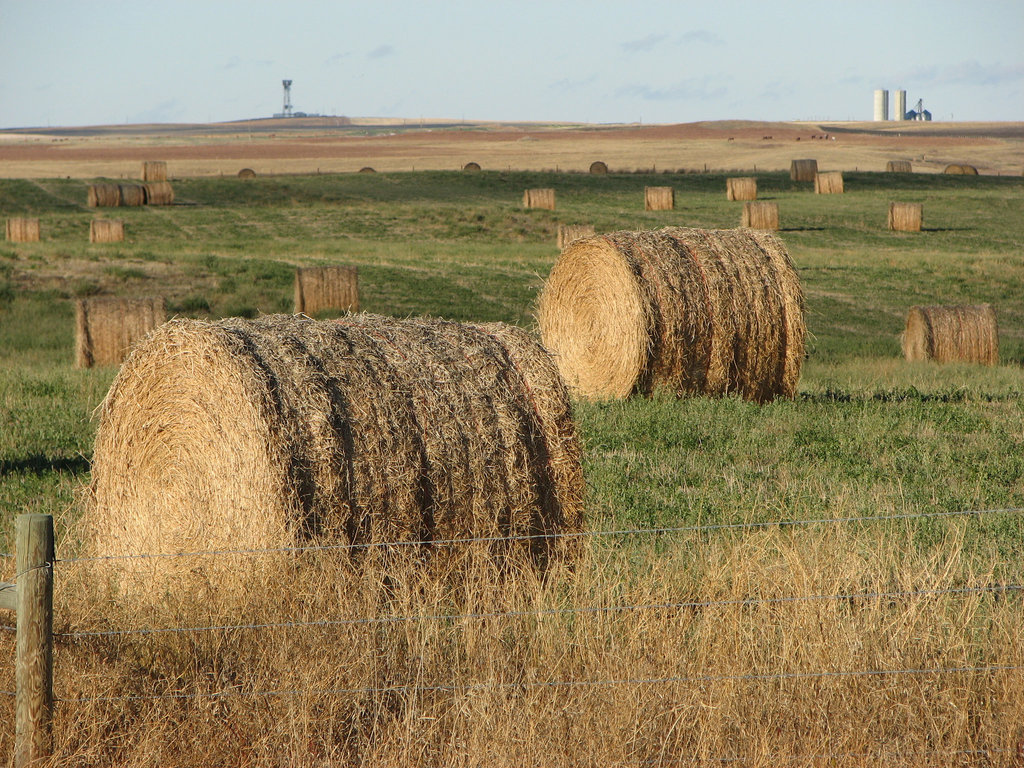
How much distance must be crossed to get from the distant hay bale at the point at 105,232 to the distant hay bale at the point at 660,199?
17573 mm

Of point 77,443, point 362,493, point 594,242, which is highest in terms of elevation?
point 594,242

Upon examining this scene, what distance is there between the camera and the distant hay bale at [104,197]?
4141cm

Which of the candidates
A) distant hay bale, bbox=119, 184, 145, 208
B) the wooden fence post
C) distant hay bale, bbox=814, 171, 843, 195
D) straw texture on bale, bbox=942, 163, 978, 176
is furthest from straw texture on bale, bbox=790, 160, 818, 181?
the wooden fence post

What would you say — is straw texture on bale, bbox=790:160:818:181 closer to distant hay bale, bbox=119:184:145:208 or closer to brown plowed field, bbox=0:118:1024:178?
brown plowed field, bbox=0:118:1024:178

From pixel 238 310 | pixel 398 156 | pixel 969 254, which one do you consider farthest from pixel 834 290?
pixel 398 156

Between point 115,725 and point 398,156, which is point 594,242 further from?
point 398,156

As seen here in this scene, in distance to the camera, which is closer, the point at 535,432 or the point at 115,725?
the point at 115,725

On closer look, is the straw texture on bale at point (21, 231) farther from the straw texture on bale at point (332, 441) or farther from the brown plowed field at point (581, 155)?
the brown plowed field at point (581, 155)

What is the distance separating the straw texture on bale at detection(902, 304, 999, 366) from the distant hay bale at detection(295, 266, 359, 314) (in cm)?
984

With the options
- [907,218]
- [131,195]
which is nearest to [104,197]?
[131,195]

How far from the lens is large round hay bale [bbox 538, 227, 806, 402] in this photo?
13234 millimetres

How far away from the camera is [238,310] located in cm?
2269

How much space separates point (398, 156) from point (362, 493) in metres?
93.4

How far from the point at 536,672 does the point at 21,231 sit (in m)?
29.5
